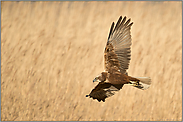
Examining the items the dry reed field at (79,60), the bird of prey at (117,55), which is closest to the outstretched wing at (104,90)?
the bird of prey at (117,55)

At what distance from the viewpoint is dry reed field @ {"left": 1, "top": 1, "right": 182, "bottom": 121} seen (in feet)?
10.6

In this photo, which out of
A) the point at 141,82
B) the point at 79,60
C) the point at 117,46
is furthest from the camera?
the point at 79,60

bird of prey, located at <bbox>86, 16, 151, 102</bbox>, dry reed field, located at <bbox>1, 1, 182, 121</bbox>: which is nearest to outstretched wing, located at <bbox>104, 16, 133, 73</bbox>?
bird of prey, located at <bbox>86, 16, 151, 102</bbox>

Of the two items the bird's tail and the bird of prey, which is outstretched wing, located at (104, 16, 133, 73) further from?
the bird's tail

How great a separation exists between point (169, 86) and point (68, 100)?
5.25 ft

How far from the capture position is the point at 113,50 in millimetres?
1988

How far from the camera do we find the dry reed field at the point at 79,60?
323 centimetres

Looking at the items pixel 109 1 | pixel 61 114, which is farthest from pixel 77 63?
pixel 109 1

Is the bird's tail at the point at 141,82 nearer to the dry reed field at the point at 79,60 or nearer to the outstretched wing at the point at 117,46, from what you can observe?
the outstretched wing at the point at 117,46

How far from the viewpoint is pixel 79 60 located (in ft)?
10.7

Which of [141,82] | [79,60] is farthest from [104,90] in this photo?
[79,60]

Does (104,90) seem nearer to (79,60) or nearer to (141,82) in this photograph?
(141,82)

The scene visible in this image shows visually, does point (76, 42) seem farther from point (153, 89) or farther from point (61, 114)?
point (153, 89)

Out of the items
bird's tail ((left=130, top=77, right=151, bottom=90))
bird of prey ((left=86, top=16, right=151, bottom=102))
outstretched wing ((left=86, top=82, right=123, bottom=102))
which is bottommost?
outstretched wing ((left=86, top=82, right=123, bottom=102))
